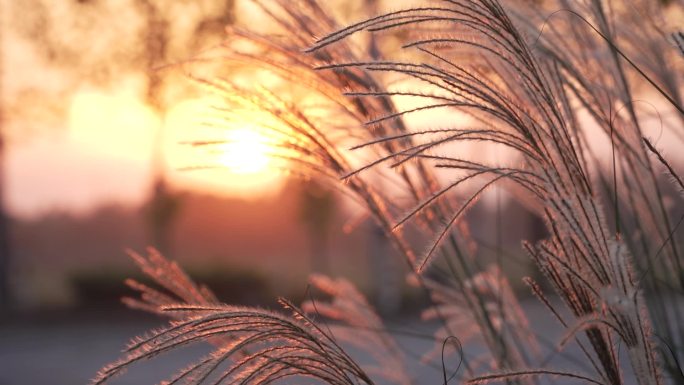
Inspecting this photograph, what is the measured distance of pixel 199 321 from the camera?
119 cm

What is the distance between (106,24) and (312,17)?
10700 millimetres

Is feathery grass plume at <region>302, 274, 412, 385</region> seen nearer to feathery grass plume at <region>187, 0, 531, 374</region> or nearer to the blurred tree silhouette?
feathery grass plume at <region>187, 0, 531, 374</region>

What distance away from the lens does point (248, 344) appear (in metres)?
1.28

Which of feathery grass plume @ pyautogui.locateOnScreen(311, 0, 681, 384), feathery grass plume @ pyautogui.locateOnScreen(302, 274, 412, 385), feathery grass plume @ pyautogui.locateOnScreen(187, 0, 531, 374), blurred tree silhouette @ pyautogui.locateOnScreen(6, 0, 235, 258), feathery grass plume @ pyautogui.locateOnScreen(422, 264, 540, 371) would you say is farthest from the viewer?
blurred tree silhouette @ pyautogui.locateOnScreen(6, 0, 235, 258)

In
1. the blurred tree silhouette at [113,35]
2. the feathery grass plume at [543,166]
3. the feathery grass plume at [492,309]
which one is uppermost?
the blurred tree silhouette at [113,35]

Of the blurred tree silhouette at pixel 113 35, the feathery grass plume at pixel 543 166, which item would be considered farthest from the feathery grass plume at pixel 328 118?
the blurred tree silhouette at pixel 113 35

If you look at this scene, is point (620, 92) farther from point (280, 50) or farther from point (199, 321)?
point (199, 321)

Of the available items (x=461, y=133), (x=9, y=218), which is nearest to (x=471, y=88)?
(x=461, y=133)

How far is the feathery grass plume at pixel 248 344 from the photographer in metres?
1.19

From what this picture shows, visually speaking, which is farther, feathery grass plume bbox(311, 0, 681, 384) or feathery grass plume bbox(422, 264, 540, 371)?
feathery grass plume bbox(422, 264, 540, 371)

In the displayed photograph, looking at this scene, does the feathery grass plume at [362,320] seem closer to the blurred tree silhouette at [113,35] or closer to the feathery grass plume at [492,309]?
the feathery grass plume at [492,309]

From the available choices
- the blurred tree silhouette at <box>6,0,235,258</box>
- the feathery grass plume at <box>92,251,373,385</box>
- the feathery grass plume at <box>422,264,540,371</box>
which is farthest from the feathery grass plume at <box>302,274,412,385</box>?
the blurred tree silhouette at <box>6,0,235,258</box>

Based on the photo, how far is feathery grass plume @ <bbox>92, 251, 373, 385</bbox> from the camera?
1.19 meters

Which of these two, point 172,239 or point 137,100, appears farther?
point 172,239
